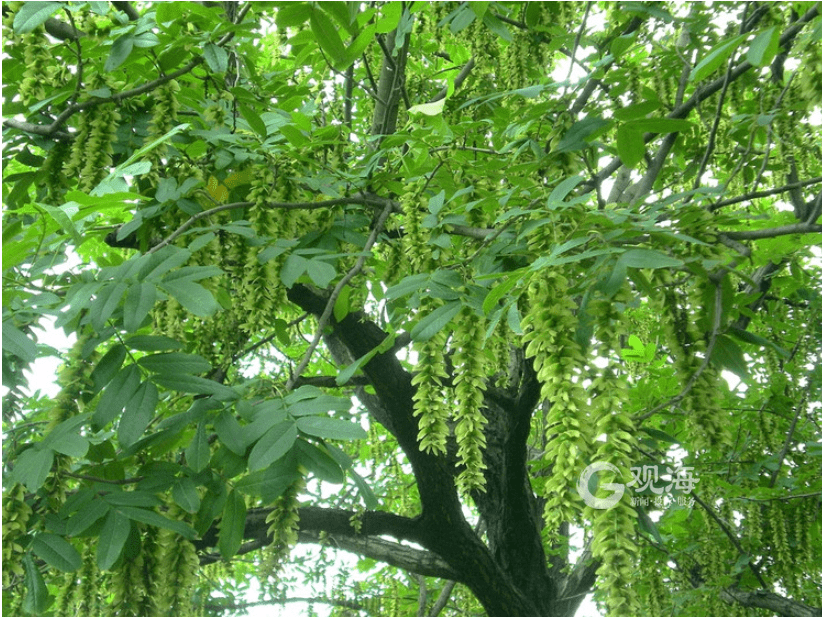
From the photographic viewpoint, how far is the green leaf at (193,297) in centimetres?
150

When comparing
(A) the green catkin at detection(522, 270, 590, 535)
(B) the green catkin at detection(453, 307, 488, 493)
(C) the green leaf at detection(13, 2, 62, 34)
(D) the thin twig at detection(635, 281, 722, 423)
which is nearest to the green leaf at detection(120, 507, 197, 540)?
(B) the green catkin at detection(453, 307, 488, 493)

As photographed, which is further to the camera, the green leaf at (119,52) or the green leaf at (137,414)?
the green leaf at (119,52)

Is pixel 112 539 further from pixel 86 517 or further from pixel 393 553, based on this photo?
pixel 393 553

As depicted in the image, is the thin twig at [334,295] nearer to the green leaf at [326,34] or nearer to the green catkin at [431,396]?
the green catkin at [431,396]

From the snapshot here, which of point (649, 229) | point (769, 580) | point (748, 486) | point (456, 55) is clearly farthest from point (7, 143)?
point (769, 580)

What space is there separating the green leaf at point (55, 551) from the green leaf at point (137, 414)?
27cm

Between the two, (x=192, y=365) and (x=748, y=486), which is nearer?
(x=192, y=365)

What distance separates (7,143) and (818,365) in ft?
11.8

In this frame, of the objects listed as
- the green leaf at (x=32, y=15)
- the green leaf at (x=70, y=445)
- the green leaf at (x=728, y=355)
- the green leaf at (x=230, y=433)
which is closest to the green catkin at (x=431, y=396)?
the green leaf at (x=230, y=433)

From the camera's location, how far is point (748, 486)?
3.48 metres

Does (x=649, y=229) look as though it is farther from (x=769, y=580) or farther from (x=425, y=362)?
(x=769, y=580)

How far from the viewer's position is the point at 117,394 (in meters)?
1.57

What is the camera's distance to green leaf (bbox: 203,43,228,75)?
5.80ft

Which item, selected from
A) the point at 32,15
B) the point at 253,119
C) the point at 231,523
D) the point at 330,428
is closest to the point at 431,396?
the point at 330,428
